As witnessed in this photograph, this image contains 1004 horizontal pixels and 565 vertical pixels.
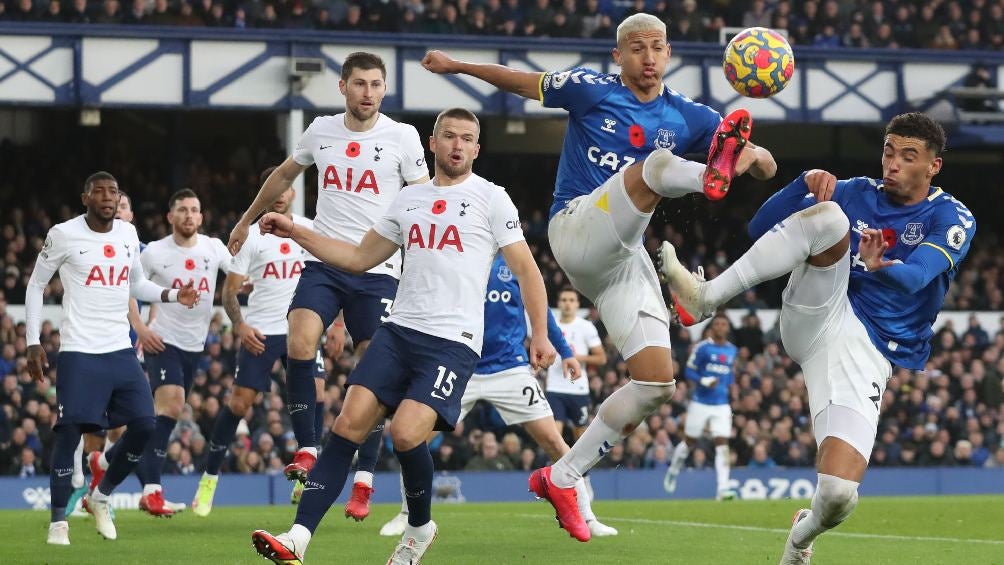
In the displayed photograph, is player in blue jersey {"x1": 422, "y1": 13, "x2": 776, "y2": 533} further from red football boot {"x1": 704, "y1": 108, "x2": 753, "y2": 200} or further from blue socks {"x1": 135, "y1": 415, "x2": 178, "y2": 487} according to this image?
blue socks {"x1": 135, "y1": 415, "x2": 178, "y2": 487}

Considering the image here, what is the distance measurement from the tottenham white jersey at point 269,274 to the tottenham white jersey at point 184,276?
0.34 metres

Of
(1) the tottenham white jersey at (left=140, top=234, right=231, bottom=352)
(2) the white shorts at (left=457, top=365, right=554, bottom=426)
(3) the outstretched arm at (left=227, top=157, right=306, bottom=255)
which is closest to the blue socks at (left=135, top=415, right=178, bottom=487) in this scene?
(1) the tottenham white jersey at (left=140, top=234, right=231, bottom=352)

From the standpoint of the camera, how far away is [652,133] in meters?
9.77

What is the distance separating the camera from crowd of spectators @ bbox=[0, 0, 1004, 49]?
25.9 m

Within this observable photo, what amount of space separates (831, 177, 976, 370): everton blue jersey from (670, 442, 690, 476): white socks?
44.7 feet

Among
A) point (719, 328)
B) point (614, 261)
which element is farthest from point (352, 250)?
point (719, 328)

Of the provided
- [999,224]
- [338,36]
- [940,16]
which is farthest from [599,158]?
[999,224]

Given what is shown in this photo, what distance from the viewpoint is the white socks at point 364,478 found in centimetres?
1073

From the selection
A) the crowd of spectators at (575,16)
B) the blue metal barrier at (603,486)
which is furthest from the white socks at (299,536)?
the crowd of spectators at (575,16)

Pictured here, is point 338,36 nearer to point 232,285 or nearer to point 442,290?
point 232,285

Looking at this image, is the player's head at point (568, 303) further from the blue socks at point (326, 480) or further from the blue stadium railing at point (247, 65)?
the blue socks at point (326, 480)

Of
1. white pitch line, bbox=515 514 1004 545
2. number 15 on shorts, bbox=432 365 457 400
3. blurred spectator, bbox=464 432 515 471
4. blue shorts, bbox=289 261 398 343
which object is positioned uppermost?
blue shorts, bbox=289 261 398 343

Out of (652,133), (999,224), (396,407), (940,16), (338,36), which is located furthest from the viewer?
(999,224)

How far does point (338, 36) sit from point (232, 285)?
454 inches
